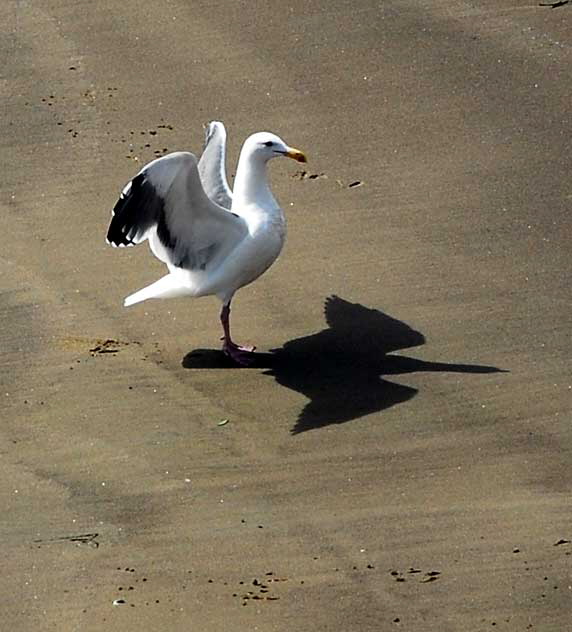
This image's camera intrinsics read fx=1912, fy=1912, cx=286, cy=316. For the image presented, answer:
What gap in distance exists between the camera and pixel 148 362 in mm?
9359

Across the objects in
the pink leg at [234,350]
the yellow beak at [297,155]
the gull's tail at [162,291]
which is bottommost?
the pink leg at [234,350]

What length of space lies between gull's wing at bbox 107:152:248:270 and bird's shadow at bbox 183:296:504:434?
1.75ft

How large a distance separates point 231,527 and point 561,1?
6.33 m

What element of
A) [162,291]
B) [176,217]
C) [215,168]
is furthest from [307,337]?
[215,168]

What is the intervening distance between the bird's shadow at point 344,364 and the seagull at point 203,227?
21cm

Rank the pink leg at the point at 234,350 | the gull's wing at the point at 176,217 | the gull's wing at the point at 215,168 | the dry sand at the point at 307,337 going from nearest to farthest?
1. the dry sand at the point at 307,337
2. the gull's wing at the point at 176,217
3. the pink leg at the point at 234,350
4. the gull's wing at the point at 215,168

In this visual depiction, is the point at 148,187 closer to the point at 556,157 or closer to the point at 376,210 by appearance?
the point at 376,210

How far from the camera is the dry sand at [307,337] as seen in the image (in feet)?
24.2

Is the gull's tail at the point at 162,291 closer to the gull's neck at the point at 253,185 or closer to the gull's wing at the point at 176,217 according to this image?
the gull's wing at the point at 176,217

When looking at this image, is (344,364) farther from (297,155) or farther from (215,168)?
(215,168)

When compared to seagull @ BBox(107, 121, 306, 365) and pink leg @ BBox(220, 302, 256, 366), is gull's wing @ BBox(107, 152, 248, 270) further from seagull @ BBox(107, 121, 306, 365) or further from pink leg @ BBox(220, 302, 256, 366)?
pink leg @ BBox(220, 302, 256, 366)

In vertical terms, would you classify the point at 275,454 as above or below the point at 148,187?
below

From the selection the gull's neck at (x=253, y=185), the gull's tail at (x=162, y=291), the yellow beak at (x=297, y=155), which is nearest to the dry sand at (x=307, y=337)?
the gull's tail at (x=162, y=291)

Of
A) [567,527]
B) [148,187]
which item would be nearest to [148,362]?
[148,187]
